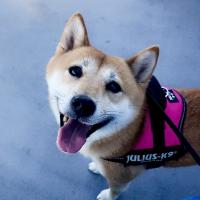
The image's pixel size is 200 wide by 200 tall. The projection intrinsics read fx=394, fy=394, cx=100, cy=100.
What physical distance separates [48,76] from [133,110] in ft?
1.17

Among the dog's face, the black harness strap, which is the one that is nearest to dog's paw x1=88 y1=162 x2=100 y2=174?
the black harness strap

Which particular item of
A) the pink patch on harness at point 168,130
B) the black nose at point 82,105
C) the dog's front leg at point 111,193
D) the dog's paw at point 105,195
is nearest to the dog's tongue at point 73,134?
the black nose at point 82,105

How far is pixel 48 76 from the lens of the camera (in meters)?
1.54

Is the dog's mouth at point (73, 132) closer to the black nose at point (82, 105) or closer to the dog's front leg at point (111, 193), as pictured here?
the black nose at point (82, 105)

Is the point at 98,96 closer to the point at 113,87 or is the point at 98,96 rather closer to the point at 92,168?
the point at 113,87

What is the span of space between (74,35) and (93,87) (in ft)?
0.87

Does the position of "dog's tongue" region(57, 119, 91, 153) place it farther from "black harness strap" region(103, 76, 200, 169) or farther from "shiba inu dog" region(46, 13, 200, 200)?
"black harness strap" region(103, 76, 200, 169)

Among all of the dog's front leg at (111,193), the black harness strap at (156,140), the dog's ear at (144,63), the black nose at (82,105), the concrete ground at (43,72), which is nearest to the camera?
the black nose at (82,105)

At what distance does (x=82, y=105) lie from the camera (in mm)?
1364

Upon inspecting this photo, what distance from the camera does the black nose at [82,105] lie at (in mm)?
1363

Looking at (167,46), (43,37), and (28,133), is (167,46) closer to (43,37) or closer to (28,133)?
(43,37)

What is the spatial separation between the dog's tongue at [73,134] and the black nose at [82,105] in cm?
12

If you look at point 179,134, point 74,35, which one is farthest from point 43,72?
point 179,134

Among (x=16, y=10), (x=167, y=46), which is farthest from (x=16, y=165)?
(x=167, y=46)
